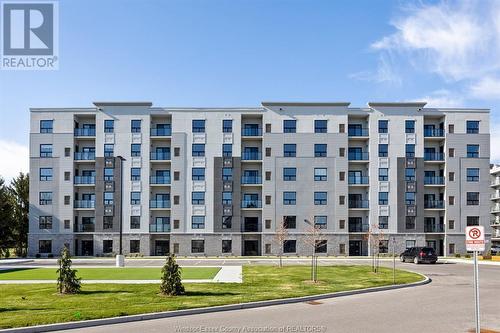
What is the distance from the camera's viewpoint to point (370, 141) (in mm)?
53344

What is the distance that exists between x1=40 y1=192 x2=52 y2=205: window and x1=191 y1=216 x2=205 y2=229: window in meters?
17.4

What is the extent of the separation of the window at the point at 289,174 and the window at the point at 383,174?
1036 cm

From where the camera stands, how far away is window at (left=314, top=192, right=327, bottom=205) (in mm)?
52500

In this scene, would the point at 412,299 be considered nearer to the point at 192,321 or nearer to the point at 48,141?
the point at 192,321

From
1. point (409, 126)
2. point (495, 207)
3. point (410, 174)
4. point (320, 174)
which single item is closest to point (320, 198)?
point (320, 174)

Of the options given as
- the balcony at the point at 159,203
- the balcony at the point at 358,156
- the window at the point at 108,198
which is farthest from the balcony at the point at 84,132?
the balcony at the point at 358,156

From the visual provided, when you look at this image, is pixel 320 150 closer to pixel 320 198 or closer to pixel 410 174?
pixel 320 198

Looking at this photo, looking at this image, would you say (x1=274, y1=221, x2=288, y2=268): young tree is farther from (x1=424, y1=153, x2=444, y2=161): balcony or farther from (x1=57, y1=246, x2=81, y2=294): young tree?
(x1=424, y1=153, x2=444, y2=161): balcony

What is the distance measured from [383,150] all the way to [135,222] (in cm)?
3134

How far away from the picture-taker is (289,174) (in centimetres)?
5269

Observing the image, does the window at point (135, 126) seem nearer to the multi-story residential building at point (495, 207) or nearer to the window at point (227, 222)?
the window at point (227, 222)

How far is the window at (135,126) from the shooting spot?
5306cm

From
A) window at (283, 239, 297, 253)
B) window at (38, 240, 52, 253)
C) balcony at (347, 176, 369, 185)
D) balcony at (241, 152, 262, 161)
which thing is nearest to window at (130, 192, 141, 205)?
window at (38, 240, 52, 253)

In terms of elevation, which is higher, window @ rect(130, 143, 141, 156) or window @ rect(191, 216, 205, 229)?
window @ rect(130, 143, 141, 156)
